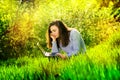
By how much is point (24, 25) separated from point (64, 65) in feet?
25.4

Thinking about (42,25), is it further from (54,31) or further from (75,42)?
(75,42)

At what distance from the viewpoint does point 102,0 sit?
14.5 metres

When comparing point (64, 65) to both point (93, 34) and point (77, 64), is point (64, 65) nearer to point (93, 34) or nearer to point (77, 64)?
point (77, 64)

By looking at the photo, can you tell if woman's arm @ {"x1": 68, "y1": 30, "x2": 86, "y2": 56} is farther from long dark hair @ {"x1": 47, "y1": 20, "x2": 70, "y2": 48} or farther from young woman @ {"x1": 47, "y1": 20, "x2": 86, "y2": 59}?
long dark hair @ {"x1": 47, "y1": 20, "x2": 70, "y2": 48}

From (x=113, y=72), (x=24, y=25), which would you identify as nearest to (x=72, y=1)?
(x=24, y=25)

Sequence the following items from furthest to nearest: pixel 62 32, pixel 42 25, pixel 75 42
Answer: pixel 42 25
pixel 62 32
pixel 75 42

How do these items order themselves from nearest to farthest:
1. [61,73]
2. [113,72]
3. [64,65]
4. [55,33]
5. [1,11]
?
[113,72] < [61,73] < [64,65] < [55,33] < [1,11]

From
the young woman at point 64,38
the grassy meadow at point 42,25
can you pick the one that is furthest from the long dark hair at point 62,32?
the grassy meadow at point 42,25

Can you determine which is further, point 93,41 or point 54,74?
point 93,41

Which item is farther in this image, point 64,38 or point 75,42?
point 64,38

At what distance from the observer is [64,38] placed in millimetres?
7375

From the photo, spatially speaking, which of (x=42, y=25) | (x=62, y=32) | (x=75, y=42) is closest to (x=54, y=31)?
(x=62, y=32)

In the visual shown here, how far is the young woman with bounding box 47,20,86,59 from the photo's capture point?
7.20 metres

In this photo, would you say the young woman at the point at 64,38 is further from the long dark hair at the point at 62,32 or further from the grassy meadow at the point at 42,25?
the grassy meadow at the point at 42,25
